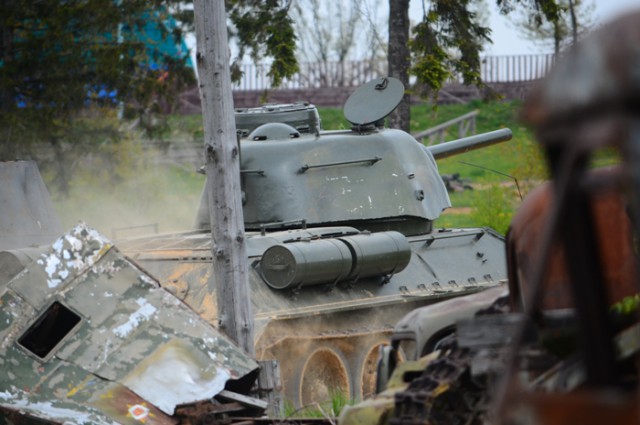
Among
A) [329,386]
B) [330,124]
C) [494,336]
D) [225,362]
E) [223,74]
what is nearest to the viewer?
[494,336]

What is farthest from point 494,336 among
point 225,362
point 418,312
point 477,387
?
point 225,362

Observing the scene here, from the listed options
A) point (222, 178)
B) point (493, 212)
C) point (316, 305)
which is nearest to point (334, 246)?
point (316, 305)

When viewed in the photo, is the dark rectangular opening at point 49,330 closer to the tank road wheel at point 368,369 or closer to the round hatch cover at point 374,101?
the tank road wheel at point 368,369

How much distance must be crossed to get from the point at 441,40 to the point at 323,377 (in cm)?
911

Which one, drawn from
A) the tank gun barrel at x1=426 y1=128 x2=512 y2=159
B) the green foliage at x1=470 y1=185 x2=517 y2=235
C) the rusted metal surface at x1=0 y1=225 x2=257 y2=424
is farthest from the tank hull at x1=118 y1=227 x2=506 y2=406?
the green foliage at x1=470 y1=185 x2=517 y2=235

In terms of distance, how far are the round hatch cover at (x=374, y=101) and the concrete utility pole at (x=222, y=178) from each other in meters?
3.05

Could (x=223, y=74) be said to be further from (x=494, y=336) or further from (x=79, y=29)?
(x=79, y=29)

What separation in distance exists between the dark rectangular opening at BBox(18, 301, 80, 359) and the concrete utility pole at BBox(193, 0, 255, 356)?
107 cm

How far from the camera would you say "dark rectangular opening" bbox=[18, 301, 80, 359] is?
8.09 m

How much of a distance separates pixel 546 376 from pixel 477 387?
142cm

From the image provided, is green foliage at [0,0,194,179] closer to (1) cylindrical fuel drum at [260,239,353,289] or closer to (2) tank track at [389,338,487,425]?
(1) cylindrical fuel drum at [260,239,353,289]

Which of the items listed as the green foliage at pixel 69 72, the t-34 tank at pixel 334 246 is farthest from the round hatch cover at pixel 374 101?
the green foliage at pixel 69 72

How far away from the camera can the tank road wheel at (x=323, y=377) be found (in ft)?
31.0

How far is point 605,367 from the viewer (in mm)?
2934
